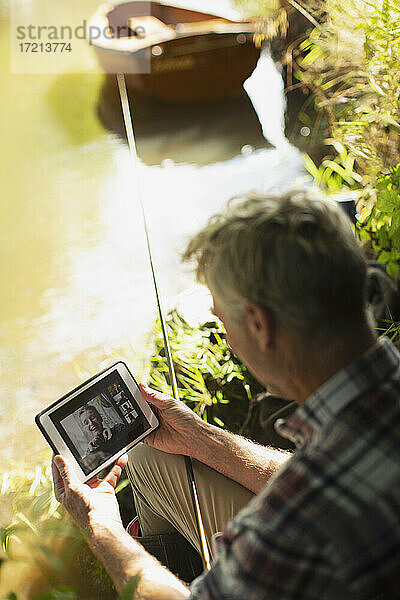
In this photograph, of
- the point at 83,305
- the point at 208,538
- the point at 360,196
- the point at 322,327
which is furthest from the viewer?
the point at 83,305

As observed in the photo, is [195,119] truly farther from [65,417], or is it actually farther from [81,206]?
[65,417]

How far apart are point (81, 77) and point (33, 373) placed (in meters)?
1.99

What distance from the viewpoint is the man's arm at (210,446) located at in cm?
118

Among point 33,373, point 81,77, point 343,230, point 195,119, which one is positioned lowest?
point 33,373

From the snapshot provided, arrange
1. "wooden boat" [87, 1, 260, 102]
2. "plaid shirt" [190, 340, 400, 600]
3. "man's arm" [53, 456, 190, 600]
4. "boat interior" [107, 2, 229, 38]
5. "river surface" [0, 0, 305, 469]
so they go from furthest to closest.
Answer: "boat interior" [107, 2, 229, 38]
"wooden boat" [87, 1, 260, 102]
"river surface" [0, 0, 305, 469]
"man's arm" [53, 456, 190, 600]
"plaid shirt" [190, 340, 400, 600]

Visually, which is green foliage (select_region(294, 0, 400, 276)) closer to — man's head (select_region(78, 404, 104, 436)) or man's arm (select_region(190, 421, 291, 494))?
man's arm (select_region(190, 421, 291, 494))

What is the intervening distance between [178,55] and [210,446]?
2580mm

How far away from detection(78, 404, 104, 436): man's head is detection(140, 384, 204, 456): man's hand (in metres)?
0.11

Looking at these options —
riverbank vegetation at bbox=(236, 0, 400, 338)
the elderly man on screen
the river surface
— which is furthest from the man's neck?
the river surface

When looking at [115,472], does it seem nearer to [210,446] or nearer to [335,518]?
[210,446]

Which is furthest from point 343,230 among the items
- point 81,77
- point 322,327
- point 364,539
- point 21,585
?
point 81,77

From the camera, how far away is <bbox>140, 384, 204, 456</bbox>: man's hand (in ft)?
4.03

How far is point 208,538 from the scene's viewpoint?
1166 mm

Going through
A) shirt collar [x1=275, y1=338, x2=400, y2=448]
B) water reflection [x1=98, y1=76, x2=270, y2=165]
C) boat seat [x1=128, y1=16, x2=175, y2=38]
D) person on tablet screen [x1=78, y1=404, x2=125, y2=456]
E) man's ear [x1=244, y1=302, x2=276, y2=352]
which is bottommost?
person on tablet screen [x1=78, y1=404, x2=125, y2=456]
